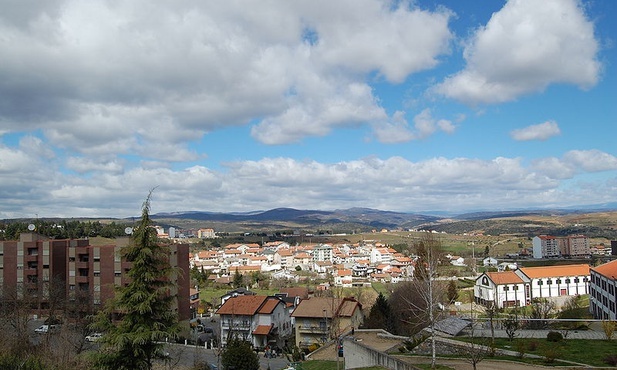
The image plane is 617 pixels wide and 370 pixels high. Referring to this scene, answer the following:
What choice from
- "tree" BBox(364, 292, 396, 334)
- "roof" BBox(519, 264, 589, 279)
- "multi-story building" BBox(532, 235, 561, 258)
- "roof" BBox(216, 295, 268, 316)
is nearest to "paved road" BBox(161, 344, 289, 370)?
"roof" BBox(216, 295, 268, 316)

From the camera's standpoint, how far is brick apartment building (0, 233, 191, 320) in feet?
158

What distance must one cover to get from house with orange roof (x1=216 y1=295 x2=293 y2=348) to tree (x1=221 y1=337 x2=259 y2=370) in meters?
13.7

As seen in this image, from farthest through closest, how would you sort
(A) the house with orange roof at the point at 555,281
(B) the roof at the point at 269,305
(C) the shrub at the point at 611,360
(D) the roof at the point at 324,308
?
(A) the house with orange roof at the point at 555,281
(B) the roof at the point at 269,305
(D) the roof at the point at 324,308
(C) the shrub at the point at 611,360

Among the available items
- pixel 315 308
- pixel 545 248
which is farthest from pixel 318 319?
pixel 545 248

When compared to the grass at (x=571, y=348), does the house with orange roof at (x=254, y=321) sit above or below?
below

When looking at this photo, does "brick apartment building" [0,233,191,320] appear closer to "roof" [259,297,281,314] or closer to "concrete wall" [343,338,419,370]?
"roof" [259,297,281,314]

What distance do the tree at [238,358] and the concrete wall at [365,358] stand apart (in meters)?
8.20

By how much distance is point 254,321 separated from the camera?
4628 centimetres

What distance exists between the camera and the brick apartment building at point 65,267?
48094 millimetres

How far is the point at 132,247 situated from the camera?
1570 centimetres

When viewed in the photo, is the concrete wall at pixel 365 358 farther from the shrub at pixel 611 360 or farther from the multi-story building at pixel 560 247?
the multi-story building at pixel 560 247

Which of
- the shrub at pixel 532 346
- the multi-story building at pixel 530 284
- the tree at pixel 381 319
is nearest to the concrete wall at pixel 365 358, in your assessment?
the shrub at pixel 532 346

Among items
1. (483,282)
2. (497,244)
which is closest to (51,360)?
(483,282)

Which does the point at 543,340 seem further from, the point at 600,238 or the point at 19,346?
the point at 600,238
